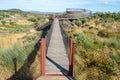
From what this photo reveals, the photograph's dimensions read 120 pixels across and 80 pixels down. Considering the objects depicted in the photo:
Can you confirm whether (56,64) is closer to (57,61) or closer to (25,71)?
(57,61)

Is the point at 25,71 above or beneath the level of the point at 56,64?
beneath

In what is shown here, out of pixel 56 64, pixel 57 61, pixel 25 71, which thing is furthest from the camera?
pixel 57 61

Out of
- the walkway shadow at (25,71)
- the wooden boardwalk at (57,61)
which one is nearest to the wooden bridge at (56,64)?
the wooden boardwalk at (57,61)

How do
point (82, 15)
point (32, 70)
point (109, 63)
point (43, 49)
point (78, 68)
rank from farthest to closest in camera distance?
point (82, 15), point (109, 63), point (78, 68), point (32, 70), point (43, 49)

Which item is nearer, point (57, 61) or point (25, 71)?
point (25, 71)

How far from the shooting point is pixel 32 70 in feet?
45.7

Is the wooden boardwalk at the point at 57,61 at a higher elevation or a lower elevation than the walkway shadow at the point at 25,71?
higher

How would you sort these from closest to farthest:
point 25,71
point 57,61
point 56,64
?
point 56,64, point 25,71, point 57,61

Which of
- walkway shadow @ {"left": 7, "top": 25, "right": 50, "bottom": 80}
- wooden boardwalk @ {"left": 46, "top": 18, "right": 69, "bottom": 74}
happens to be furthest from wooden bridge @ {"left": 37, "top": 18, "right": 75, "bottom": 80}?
walkway shadow @ {"left": 7, "top": 25, "right": 50, "bottom": 80}

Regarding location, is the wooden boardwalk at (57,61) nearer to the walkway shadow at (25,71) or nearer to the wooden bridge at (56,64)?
the wooden bridge at (56,64)

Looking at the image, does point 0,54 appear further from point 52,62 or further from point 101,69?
point 101,69

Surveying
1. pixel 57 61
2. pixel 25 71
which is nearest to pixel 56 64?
pixel 57 61

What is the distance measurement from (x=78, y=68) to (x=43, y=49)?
4172 millimetres

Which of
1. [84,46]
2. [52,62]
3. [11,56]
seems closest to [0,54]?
[11,56]
